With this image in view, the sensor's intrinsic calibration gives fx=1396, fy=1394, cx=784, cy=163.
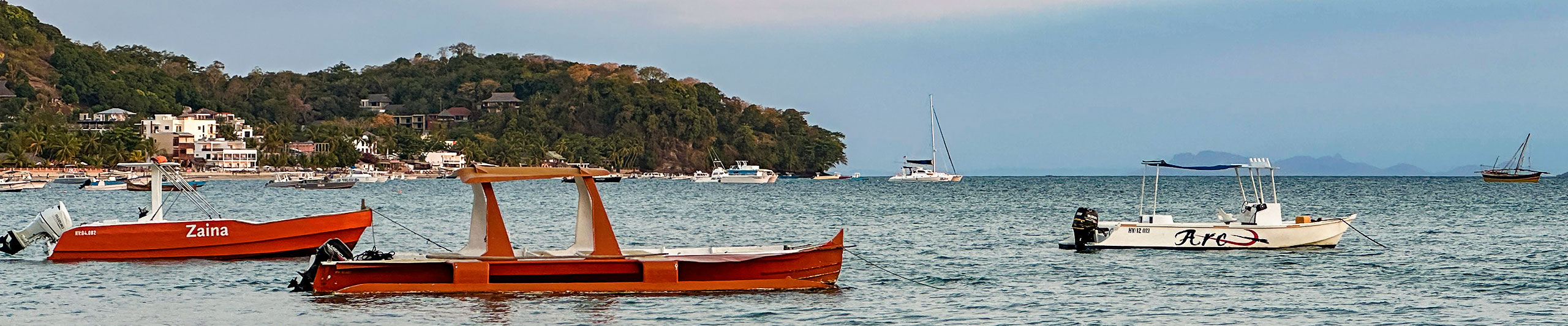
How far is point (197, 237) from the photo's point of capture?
28.9 metres

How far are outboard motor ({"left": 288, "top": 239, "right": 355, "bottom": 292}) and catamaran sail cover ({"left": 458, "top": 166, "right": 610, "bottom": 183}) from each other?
2658 mm

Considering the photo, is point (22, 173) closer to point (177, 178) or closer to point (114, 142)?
point (114, 142)

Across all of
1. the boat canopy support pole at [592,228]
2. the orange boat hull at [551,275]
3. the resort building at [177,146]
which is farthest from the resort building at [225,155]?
the boat canopy support pole at [592,228]

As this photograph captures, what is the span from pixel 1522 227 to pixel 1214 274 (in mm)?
25683

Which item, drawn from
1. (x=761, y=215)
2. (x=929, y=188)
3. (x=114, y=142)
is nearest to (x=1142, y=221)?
(x=761, y=215)

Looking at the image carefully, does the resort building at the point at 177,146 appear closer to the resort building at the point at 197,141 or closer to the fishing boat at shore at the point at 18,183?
the resort building at the point at 197,141

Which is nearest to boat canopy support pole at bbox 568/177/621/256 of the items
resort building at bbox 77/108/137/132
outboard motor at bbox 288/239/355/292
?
outboard motor at bbox 288/239/355/292

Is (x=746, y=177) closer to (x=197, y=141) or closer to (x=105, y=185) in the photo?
(x=105, y=185)

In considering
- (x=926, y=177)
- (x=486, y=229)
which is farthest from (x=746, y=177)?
(x=486, y=229)

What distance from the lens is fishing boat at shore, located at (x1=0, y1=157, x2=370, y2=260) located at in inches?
1136

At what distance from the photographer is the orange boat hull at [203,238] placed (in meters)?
28.8

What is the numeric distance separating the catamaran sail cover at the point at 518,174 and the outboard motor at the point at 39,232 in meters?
13.5

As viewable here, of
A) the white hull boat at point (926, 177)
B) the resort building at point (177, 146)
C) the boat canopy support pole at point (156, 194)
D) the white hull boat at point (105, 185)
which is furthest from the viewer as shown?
the resort building at point (177, 146)

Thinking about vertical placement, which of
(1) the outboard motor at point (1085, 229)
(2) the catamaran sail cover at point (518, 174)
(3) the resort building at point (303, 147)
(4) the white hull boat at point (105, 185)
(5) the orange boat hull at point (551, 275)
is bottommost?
(4) the white hull boat at point (105, 185)
